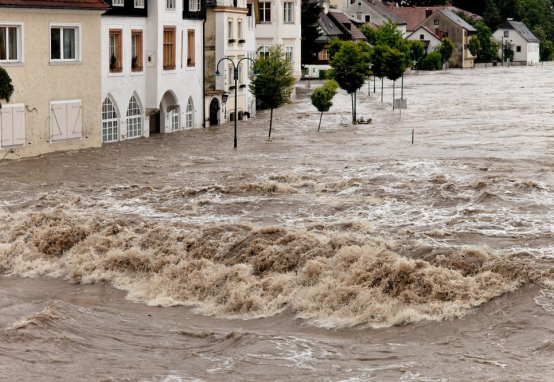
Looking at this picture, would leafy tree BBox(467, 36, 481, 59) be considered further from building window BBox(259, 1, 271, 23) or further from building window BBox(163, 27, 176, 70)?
building window BBox(163, 27, 176, 70)

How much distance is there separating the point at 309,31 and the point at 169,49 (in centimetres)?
4755

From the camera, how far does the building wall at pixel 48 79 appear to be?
41094 millimetres

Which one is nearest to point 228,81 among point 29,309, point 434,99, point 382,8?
point 434,99

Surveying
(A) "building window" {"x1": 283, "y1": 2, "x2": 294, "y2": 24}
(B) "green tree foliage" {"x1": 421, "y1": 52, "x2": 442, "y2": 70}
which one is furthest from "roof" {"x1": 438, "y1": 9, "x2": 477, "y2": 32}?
(A) "building window" {"x1": 283, "y1": 2, "x2": 294, "y2": 24}

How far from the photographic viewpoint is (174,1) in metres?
50.9

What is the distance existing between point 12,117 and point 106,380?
24233 mm

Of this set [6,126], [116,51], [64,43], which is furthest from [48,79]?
[116,51]

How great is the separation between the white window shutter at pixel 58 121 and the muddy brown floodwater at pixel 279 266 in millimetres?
902

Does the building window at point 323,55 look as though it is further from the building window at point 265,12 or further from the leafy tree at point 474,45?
the leafy tree at point 474,45

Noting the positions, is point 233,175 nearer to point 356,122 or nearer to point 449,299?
point 449,299

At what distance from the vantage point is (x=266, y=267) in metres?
25.4

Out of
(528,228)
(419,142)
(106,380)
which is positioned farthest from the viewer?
(419,142)

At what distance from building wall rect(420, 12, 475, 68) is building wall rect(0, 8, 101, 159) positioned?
345 feet

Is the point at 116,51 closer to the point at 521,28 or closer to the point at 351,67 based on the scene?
the point at 351,67
